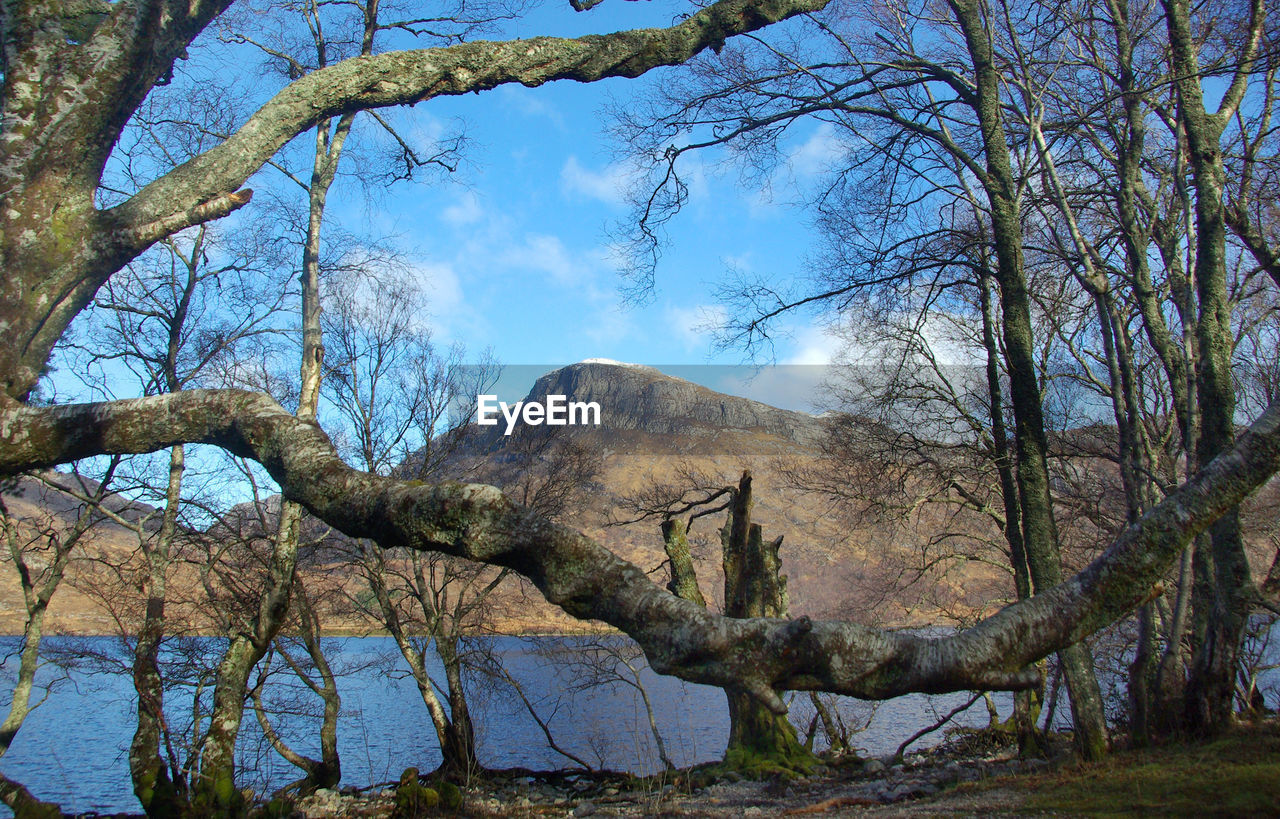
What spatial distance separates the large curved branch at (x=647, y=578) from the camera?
2322mm

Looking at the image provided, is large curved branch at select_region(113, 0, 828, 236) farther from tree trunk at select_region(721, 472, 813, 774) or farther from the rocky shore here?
tree trunk at select_region(721, 472, 813, 774)

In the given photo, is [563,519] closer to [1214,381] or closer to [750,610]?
[750,610]

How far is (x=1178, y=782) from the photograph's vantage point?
5754mm

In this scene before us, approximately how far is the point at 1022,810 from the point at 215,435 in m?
6.30

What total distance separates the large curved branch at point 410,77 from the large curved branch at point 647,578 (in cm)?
122

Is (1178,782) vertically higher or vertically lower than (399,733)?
higher

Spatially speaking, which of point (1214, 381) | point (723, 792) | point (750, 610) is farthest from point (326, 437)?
point (750, 610)

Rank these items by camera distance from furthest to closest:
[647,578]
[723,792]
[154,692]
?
[723,792], [154,692], [647,578]

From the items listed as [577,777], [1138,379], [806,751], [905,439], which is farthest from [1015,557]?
[577,777]

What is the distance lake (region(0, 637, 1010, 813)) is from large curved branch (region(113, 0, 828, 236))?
921 cm

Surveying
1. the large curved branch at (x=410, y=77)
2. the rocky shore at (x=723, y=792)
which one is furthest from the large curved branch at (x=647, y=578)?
the rocky shore at (x=723, y=792)

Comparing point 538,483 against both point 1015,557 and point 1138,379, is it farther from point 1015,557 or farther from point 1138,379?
point 1138,379

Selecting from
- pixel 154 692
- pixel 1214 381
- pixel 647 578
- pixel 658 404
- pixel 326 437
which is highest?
pixel 658 404

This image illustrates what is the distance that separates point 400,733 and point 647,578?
2369 centimetres
